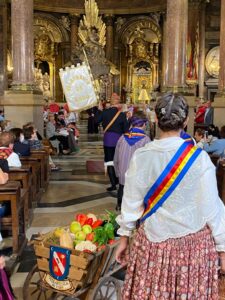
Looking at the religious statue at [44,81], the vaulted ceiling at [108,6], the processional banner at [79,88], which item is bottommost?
the processional banner at [79,88]

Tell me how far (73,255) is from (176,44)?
32.4ft

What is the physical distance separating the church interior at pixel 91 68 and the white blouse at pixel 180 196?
236cm

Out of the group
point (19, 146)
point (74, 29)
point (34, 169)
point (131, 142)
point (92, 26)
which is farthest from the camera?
point (74, 29)

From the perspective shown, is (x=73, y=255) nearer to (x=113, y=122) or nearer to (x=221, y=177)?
(x=221, y=177)

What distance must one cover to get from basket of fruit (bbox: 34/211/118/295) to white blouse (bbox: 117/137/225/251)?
3.28 feet

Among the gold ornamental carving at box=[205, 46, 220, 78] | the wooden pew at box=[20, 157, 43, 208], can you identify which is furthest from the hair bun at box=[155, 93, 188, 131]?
the gold ornamental carving at box=[205, 46, 220, 78]

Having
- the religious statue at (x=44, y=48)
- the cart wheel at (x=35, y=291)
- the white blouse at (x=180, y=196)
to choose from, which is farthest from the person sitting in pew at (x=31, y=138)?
the religious statue at (x=44, y=48)

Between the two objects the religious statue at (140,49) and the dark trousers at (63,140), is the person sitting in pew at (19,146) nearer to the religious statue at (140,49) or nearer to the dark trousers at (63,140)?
the dark trousers at (63,140)

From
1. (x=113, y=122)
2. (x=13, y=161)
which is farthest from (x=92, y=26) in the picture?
(x=13, y=161)

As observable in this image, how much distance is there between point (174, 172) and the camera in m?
2.22

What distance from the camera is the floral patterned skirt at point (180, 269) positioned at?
2.22 metres

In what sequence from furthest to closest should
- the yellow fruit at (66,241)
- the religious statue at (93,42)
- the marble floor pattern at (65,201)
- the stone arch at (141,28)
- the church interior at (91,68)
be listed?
the stone arch at (141,28) → the religious statue at (93,42) → the church interior at (91,68) → the marble floor pattern at (65,201) → the yellow fruit at (66,241)

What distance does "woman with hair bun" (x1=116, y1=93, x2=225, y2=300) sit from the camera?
87.5 inches

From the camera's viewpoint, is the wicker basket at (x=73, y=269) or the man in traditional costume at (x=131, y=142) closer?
the wicker basket at (x=73, y=269)
